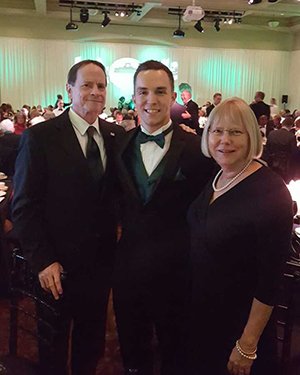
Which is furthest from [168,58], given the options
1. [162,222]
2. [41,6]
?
[162,222]

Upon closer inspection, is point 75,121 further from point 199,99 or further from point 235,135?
point 199,99

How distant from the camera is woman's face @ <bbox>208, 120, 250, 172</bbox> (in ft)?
5.07

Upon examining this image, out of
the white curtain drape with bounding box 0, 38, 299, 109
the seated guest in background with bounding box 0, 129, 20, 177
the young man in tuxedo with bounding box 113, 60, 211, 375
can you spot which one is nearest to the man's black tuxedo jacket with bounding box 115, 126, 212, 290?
the young man in tuxedo with bounding box 113, 60, 211, 375

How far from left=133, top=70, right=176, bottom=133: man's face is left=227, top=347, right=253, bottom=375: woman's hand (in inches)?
34.5

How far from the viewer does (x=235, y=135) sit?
1.55 meters

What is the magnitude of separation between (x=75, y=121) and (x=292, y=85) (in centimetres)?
1549

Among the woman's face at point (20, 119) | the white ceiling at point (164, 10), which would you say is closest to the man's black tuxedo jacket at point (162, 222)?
the woman's face at point (20, 119)

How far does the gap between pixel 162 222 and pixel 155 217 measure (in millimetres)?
34

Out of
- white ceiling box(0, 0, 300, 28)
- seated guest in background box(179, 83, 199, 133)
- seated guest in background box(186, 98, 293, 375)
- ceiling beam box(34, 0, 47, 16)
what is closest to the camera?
seated guest in background box(186, 98, 293, 375)

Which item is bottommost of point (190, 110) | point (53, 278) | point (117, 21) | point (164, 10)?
point (53, 278)

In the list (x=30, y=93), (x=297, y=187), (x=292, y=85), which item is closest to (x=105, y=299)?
(x=297, y=187)

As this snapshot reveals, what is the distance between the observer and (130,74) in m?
15.8

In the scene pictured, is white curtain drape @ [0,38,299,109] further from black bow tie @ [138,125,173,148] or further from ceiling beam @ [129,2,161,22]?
black bow tie @ [138,125,173,148]

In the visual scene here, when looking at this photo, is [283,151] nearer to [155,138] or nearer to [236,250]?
[155,138]
